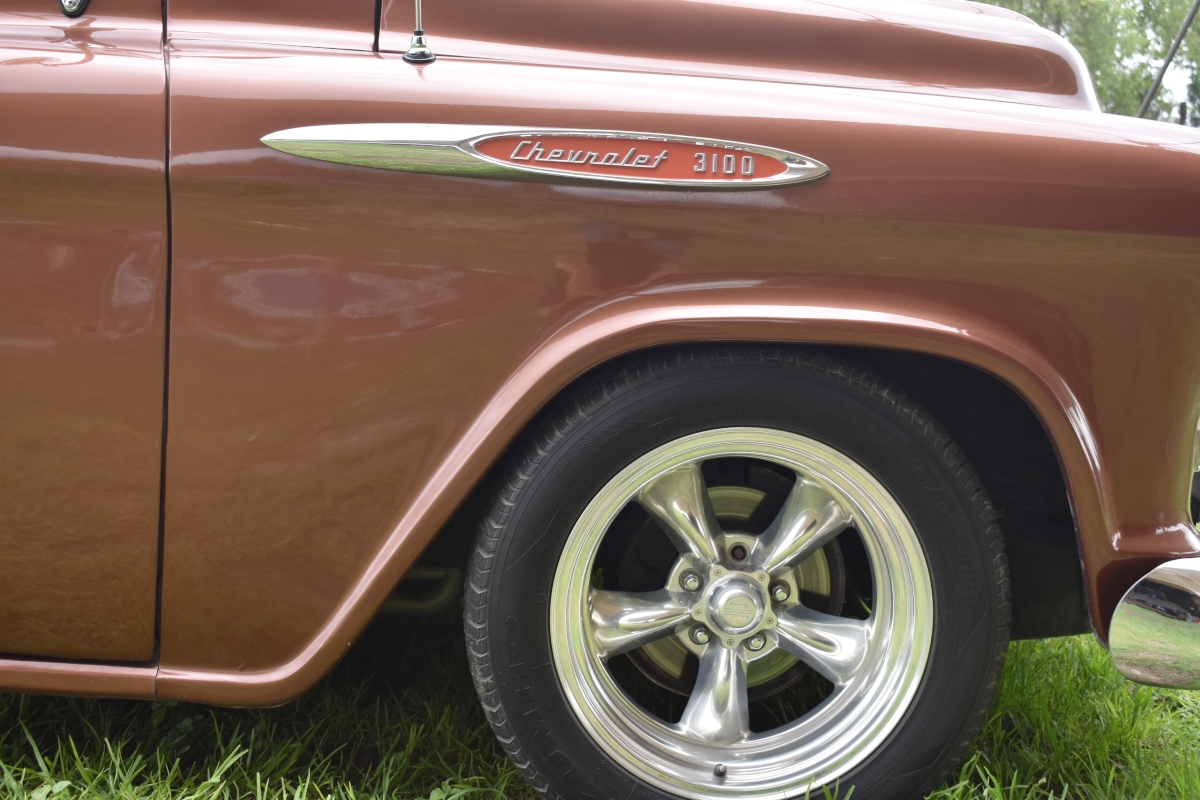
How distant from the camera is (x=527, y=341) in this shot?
1.36 metres

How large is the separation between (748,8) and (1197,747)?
1.73 m

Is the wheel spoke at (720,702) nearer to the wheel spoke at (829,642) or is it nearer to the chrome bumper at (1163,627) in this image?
the wheel spoke at (829,642)

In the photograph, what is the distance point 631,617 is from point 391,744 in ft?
1.83

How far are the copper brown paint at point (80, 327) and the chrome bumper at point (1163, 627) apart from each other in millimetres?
1455

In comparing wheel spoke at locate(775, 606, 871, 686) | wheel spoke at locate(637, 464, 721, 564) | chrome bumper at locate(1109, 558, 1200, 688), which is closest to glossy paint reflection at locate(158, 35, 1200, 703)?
chrome bumper at locate(1109, 558, 1200, 688)

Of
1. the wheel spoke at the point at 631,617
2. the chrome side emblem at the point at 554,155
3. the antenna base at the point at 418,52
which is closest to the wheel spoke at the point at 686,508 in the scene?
the wheel spoke at the point at 631,617

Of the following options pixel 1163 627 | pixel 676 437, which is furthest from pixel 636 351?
pixel 1163 627

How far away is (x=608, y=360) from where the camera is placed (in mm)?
1409

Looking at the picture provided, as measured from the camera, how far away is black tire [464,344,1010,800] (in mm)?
1415

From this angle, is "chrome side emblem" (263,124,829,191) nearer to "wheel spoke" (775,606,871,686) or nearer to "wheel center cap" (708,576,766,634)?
"wheel center cap" (708,576,766,634)

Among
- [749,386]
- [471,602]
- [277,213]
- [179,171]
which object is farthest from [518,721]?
[179,171]

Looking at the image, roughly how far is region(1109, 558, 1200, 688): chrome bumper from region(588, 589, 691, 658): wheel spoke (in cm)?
68

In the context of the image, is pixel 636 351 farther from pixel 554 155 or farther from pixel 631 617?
pixel 631 617

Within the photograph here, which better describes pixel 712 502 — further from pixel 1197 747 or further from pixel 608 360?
pixel 1197 747
